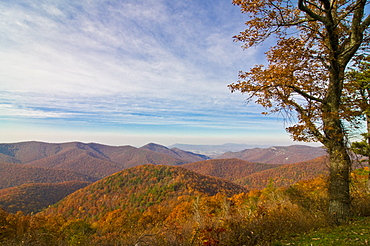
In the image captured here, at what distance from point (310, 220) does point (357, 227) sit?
152 centimetres

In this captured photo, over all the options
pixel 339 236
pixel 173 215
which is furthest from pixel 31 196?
pixel 339 236

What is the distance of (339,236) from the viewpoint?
5.43 m

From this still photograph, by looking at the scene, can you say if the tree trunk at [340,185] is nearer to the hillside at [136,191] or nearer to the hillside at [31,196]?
the hillside at [136,191]

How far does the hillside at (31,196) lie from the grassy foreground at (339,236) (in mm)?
125566

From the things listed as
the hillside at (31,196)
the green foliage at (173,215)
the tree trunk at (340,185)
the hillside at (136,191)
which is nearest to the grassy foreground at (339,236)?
the green foliage at (173,215)

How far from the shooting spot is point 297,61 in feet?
24.2

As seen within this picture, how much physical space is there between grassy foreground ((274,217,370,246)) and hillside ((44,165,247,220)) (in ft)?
228

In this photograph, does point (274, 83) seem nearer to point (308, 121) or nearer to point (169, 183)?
point (308, 121)

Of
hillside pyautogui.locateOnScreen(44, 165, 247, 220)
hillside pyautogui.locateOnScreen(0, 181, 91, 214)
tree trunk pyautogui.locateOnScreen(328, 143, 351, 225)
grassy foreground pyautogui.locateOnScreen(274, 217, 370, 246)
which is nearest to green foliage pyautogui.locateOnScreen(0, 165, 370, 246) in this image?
grassy foreground pyautogui.locateOnScreen(274, 217, 370, 246)

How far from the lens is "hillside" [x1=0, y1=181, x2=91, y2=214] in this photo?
338 ft

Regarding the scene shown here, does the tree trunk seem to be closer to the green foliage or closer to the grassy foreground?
the grassy foreground

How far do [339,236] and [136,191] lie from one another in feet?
316

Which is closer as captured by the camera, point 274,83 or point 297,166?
point 274,83

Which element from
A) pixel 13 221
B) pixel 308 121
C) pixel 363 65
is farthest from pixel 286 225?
pixel 13 221
